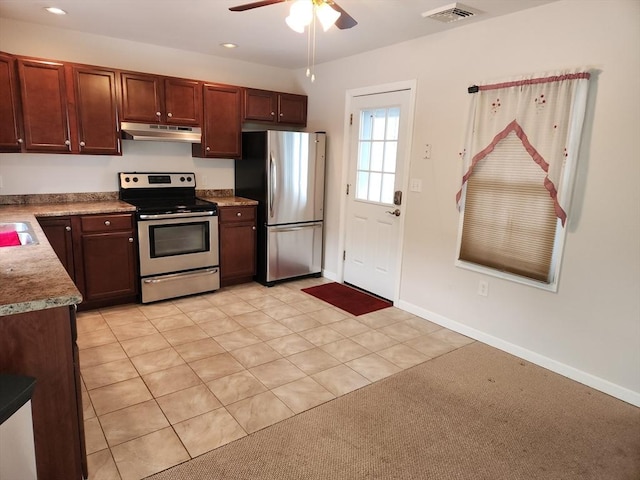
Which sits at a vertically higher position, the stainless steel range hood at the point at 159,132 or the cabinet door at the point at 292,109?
the cabinet door at the point at 292,109

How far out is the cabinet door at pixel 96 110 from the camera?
357 cm

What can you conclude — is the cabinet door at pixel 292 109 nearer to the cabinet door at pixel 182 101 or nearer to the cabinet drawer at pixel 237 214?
the cabinet door at pixel 182 101

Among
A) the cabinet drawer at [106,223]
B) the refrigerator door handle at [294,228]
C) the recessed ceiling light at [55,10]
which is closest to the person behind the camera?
the recessed ceiling light at [55,10]

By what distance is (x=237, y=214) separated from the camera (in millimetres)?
4340

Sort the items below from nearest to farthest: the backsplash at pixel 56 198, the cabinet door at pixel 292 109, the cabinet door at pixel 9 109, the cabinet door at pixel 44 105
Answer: the cabinet door at pixel 9 109
the cabinet door at pixel 44 105
the backsplash at pixel 56 198
the cabinet door at pixel 292 109

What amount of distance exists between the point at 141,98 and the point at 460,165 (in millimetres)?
2910

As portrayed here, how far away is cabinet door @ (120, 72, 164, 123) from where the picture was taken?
148 inches

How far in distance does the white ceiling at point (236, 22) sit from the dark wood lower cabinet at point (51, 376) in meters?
2.36

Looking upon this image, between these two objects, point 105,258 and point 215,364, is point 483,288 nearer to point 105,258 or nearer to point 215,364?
point 215,364

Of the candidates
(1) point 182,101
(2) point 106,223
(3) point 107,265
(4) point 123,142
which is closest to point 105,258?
→ (3) point 107,265

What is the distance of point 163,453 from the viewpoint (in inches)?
79.7

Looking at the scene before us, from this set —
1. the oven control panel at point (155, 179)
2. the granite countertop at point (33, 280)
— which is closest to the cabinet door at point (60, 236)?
the granite countertop at point (33, 280)

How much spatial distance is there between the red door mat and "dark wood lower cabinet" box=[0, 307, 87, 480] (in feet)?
8.37

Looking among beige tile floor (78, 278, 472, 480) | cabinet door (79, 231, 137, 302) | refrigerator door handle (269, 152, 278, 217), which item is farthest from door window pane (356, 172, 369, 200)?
cabinet door (79, 231, 137, 302)
